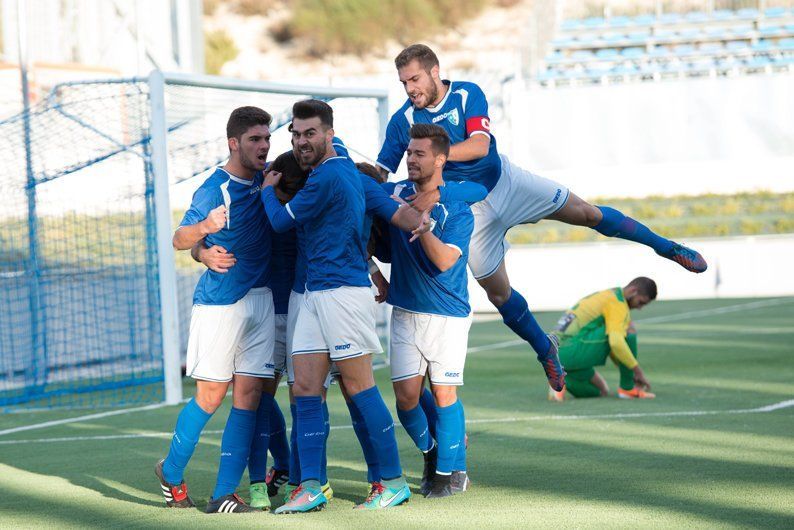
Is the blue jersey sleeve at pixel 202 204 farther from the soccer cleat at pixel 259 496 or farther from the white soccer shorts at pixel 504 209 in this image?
the white soccer shorts at pixel 504 209

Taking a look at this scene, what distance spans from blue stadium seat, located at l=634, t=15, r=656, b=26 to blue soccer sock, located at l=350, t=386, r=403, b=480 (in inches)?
1167

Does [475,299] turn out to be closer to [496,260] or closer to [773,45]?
[496,260]

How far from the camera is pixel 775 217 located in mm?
23016

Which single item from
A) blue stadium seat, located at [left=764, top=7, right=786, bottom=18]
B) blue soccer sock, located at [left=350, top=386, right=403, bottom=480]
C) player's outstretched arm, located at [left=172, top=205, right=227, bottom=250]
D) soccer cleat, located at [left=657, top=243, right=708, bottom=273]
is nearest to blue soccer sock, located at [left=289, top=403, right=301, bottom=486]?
blue soccer sock, located at [left=350, top=386, right=403, bottom=480]

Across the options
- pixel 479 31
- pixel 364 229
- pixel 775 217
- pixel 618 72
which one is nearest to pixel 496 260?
pixel 364 229

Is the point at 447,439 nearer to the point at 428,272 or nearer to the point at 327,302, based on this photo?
the point at 428,272

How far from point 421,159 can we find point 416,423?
1.37 metres

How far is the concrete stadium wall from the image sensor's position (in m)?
19.3

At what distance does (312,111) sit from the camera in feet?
17.3

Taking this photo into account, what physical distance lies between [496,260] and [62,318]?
22.1ft

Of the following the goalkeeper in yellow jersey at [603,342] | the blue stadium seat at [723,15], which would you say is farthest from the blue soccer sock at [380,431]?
the blue stadium seat at [723,15]

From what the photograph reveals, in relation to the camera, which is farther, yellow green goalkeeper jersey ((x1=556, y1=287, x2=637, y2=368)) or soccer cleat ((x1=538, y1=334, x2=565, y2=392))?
yellow green goalkeeper jersey ((x1=556, y1=287, x2=637, y2=368))

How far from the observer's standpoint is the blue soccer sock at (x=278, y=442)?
627cm

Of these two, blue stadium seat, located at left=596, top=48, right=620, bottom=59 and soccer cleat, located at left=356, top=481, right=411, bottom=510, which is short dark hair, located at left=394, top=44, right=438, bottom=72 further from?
blue stadium seat, located at left=596, top=48, right=620, bottom=59
